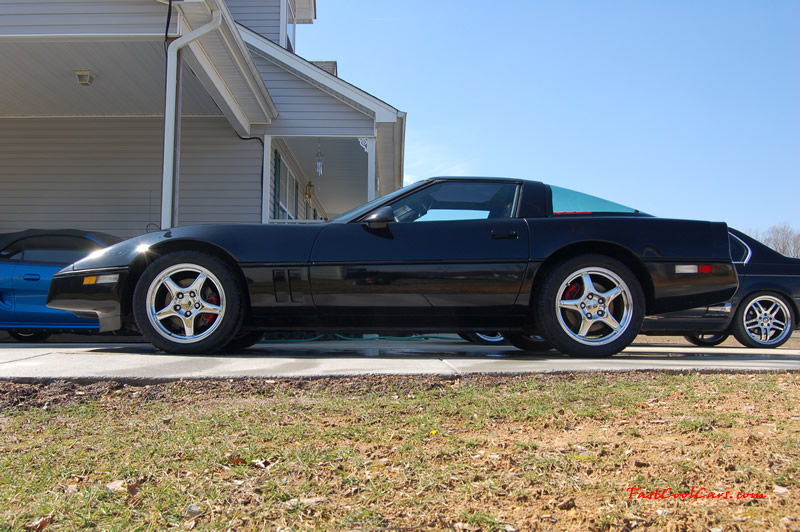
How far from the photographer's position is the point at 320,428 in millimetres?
1930

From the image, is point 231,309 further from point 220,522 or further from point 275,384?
point 220,522

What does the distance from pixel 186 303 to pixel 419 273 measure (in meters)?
1.45

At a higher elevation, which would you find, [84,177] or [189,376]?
[84,177]

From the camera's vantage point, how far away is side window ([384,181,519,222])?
12.3 ft

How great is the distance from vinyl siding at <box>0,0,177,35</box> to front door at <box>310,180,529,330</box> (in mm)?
4759

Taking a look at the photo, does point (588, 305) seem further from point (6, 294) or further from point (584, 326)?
point (6, 294)

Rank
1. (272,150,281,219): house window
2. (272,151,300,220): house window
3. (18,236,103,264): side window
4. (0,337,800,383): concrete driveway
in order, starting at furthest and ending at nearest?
(272,151,300,220): house window
(272,150,281,219): house window
(18,236,103,264): side window
(0,337,800,383): concrete driveway

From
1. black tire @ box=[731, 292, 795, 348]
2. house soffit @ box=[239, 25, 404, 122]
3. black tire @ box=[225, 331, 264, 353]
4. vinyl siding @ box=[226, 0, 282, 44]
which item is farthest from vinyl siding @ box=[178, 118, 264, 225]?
black tire @ box=[731, 292, 795, 348]

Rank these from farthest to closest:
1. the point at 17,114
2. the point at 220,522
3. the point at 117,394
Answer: the point at 17,114, the point at 117,394, the point at 220,522

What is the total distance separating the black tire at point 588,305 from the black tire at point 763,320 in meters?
3.52

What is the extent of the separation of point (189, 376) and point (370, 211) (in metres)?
1.55

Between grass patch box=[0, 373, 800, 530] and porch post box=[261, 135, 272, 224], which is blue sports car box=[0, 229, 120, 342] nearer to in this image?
grass patch box=[0, 373, 800, 530]

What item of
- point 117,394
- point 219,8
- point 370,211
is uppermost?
point 219,8

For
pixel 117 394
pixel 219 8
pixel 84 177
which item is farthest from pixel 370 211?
pixel 84 177
